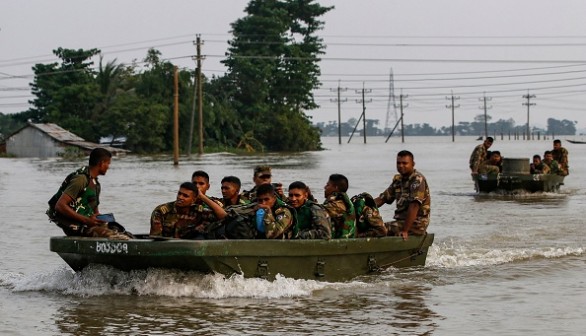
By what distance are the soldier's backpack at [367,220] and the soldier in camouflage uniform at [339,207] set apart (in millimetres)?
294

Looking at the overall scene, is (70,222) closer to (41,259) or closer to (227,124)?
(41,259)

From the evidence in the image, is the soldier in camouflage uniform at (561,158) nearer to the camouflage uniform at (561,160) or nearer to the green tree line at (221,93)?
the camouflage uniform at (561,160)

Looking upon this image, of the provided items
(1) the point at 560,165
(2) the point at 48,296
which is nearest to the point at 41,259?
(2) the point at 48,296

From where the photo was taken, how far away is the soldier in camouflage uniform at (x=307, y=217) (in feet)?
39.8

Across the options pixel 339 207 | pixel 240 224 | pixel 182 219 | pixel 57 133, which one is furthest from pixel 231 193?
pixel 57 133

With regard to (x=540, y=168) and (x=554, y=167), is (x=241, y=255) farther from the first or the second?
(x=554, y=167)

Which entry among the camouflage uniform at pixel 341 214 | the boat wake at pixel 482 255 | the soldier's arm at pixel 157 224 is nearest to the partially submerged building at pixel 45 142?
the boat wake at pixel 482 255

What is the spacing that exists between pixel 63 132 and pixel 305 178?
3423cm

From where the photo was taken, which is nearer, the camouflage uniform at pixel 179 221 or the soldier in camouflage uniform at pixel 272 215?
the soldier in camouflage uniform at pixel 272 215

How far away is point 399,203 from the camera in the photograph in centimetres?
1350

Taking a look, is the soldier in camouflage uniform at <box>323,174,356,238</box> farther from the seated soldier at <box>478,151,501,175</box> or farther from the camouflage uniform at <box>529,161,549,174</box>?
the camouflage uniform at <box>529,161,549,174</box>

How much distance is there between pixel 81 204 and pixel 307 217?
2.49m

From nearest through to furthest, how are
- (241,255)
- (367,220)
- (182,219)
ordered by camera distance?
1. (241,255)
2. (182,219)
3. (367,220)

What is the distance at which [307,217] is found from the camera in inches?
484
